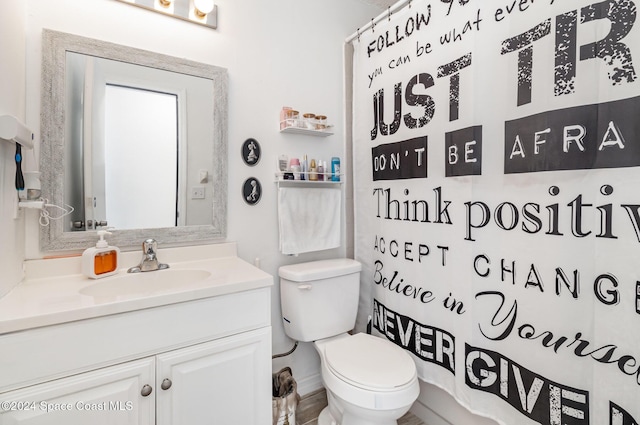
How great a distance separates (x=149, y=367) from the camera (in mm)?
1008

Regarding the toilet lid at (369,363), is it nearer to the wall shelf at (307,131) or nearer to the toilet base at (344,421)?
the toilet base at (344,421)

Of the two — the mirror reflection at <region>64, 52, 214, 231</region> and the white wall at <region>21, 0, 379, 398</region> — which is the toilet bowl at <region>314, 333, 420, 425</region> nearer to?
the white wall at <region>21, 0, 379, 398</region>

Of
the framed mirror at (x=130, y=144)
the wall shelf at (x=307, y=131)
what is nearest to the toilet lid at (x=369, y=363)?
the framed mirror at (x=130, y=144)

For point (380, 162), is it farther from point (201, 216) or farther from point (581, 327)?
point (581, 327)

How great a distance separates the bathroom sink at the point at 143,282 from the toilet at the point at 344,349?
476mm

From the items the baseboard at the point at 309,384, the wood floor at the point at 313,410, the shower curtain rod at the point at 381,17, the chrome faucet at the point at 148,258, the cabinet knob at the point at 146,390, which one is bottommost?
the wood floor at the point at 313,410

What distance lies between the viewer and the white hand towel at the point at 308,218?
171cm

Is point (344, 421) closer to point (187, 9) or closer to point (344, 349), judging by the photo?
point (344, 349)

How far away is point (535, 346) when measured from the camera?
109 cm

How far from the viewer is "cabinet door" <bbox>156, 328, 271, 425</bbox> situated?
1047 millimetres

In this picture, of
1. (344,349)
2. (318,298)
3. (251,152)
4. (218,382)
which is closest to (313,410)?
(344,349)

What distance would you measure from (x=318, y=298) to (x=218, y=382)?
2.02ft

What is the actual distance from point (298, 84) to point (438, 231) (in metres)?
1.15

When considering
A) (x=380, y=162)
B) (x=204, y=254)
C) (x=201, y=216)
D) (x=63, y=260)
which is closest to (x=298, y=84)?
(x=380, y=162)
